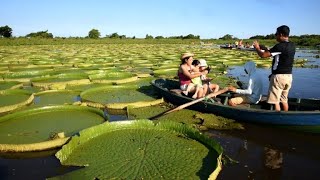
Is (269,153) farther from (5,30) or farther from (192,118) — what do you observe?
(5,30)

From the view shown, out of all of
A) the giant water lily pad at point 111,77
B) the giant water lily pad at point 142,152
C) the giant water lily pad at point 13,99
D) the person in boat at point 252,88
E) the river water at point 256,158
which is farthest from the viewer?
the giant water lily pad at point 111,77

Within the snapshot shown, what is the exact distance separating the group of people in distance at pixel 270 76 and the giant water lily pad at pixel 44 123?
2.15 meters

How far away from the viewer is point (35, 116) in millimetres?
5508

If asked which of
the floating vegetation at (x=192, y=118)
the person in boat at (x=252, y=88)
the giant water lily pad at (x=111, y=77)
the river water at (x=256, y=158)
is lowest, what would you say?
the river water at (x=256, y=158)

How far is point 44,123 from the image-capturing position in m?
5.14

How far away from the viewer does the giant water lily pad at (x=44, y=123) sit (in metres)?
4.50

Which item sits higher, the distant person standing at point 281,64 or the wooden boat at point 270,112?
the distant person standing at point 281,64

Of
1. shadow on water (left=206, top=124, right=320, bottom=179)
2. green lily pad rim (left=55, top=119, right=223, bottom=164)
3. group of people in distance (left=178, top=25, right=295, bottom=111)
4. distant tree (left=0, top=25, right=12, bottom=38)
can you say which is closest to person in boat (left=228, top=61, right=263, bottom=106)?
group of people in distance (left=178, top=25, right=295, bottom=111)

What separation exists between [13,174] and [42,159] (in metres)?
0.46

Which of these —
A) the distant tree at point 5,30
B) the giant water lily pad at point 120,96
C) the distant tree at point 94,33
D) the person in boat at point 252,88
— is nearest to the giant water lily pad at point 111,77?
the giant water lily pad at point 120,96

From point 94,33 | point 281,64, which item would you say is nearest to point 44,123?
point 281,64

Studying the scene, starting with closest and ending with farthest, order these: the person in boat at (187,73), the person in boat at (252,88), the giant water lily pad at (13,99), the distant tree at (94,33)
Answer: the person in boat at (252,88) < the giant water lily pad at (13,99) < the person in boat at (187,73) < the distant tree at (94,33)

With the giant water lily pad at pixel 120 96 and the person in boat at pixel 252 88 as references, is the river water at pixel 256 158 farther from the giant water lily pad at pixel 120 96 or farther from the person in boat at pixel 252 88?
the giant water lily pad at pixel 120 96

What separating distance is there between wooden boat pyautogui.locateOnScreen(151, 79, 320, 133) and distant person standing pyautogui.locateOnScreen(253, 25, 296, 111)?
0.27 metres
